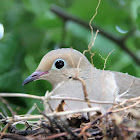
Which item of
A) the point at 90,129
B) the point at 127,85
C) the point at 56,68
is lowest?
the point at 90,129

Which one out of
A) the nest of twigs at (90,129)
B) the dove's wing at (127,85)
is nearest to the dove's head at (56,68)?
the dove's wing at (127,85)

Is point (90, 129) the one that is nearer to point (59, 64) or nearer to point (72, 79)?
point (72, 79)

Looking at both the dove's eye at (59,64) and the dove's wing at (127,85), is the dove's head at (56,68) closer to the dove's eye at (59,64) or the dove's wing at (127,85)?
the dove's eye at (59,64)

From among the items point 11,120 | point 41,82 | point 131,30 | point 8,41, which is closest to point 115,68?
point 131,30

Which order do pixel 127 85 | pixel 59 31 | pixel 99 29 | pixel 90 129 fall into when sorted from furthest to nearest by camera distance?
1. pixel 59 31
2. pixel 99 29
3. pixel 127 85
4. pixel 90 129

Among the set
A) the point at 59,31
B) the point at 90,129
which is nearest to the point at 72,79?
the point at 90,129

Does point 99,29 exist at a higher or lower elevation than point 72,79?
higher

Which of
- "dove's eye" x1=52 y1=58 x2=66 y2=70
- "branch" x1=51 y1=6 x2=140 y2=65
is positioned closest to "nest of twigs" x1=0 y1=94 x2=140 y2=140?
"dove's eye" x1=52 y1=58 x2=66 y2=70

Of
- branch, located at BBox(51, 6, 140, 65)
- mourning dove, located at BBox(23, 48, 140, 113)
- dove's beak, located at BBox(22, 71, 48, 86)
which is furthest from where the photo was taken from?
branch, located at BBox(51, 6, 140, 65)

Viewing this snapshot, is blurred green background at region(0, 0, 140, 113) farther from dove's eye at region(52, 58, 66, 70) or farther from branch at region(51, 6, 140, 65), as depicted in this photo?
dove's eye at region(52, 58, 66, 70)
